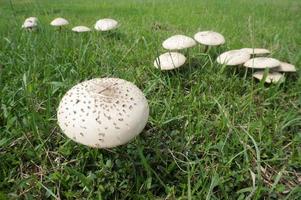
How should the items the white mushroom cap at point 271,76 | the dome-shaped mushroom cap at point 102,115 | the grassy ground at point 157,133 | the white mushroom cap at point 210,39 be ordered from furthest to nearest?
the white mushroom cap at point 210,39 < the white mushroom cap at point 271,76 < the grassy ground at point 157,133 < the dome-shaped mushroom cap at point 102,115

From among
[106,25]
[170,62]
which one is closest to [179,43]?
[170,62]

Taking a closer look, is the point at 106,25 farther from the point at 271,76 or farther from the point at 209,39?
the point at 271,76

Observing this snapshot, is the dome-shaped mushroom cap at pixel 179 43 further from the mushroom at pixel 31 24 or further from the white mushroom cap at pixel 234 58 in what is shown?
the mushroom at pixel 31 24

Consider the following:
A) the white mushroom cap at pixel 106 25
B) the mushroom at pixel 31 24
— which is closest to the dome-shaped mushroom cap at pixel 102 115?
the white mushroom cap at pixel 106 25

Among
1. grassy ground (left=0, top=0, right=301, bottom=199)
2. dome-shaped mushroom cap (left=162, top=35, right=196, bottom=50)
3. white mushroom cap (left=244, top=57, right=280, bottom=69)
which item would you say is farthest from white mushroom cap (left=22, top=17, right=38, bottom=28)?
white mushroom cap (left=244, top=57, right=280, bottom=69)

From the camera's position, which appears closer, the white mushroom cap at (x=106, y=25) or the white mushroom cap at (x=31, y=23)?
the white mushroom cap at (x=106, y=25)

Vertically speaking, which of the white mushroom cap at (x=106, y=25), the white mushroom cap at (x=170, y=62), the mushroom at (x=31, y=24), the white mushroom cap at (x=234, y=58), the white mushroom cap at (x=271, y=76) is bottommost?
the mushroom at (x=31, y=24)

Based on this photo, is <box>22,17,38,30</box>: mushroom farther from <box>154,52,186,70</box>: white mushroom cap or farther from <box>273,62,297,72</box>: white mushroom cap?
<box>273,62,297,72</box>: white mushroom cap
